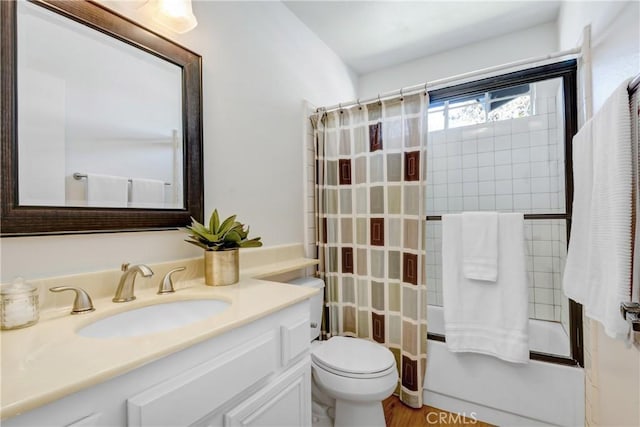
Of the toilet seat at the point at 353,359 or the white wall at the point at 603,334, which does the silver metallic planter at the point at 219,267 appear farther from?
the white wall at the point at 603,334

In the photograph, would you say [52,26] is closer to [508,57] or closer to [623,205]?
[623,205]

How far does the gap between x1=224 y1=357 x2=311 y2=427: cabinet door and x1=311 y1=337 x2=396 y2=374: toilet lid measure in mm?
339

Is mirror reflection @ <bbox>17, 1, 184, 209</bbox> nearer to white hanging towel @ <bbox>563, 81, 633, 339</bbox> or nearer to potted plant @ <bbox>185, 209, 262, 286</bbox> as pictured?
potted plant @ <bbox>185, 209, 262, 286</bbox>

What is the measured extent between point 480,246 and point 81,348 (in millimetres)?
1665

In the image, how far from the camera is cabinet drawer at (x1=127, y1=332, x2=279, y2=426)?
594mm

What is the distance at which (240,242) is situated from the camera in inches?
47.9

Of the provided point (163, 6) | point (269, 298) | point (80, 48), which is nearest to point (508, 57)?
point (163, 6)

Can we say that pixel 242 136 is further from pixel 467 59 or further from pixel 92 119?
pixel 467 59

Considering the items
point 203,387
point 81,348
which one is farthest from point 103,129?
point 203,387

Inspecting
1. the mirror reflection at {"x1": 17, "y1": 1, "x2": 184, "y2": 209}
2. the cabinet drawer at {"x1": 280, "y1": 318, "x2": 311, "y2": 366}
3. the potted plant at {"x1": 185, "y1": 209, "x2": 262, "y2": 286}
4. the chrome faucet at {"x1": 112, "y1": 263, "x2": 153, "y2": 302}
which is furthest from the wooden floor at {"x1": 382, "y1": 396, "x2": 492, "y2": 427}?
the mirror reflection at {"x1": 17, "y1": 1, "x2": 184, "y2": 209}

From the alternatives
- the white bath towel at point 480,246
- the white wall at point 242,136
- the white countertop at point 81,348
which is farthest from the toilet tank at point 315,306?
the white bath towel at point 480,246

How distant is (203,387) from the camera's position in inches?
27.4

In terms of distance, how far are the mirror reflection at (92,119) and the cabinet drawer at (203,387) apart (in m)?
0.67

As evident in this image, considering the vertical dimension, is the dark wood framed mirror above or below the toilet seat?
above
